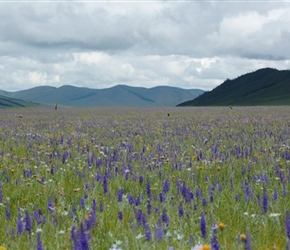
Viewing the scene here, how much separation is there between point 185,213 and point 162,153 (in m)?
4.56

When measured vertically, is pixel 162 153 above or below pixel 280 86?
below

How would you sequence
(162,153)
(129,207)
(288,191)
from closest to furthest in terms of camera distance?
(129,207) < (288,191) < (162,153)

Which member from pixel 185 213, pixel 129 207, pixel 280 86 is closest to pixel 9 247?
pixel 129 207

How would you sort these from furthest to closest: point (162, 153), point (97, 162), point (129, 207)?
point (162, 153) < point (97, 162) < point (129, 207)

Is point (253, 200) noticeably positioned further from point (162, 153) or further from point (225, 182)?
point (162, 153)

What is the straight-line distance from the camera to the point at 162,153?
894 cm

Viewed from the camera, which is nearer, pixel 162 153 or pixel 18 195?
pixel 18 195

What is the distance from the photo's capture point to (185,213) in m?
4.39

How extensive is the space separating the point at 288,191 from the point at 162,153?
156 inches

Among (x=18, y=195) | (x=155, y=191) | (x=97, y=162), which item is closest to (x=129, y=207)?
(x=155, y=191)

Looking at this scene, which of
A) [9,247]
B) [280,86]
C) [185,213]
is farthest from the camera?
[280,86]

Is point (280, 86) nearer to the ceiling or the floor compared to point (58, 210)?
nearer to the ceiling

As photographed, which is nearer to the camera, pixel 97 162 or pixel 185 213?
pixel 185 213

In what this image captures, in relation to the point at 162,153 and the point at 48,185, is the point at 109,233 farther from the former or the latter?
the point at 162,153
